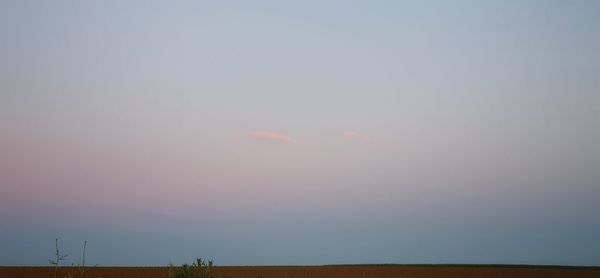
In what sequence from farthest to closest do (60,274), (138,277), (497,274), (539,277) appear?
(497,274), (539,277), (138,277), (60,274)

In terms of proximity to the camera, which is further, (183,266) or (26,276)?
(26,276)

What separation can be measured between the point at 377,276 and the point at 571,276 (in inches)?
746

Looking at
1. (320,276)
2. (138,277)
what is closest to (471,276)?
(320,276)

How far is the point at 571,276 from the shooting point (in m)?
63.0

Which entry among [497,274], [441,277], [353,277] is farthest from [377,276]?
[497,274]

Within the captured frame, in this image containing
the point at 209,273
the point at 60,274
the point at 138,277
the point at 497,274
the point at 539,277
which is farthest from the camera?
the point at 497,274

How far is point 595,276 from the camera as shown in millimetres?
63219

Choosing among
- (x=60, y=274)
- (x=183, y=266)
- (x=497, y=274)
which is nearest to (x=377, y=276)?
(x=497, y=274)

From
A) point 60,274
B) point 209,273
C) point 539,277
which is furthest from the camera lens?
point 539,277

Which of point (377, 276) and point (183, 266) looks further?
point (377, 276)

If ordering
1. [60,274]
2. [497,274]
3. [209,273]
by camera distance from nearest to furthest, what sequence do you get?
[209,273]
[60,274]
[497,274]

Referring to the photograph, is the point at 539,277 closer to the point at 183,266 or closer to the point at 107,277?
the point at 107,277

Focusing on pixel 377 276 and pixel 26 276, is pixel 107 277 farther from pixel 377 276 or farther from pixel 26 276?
pixel 377 276

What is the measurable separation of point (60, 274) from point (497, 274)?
42.7 m
